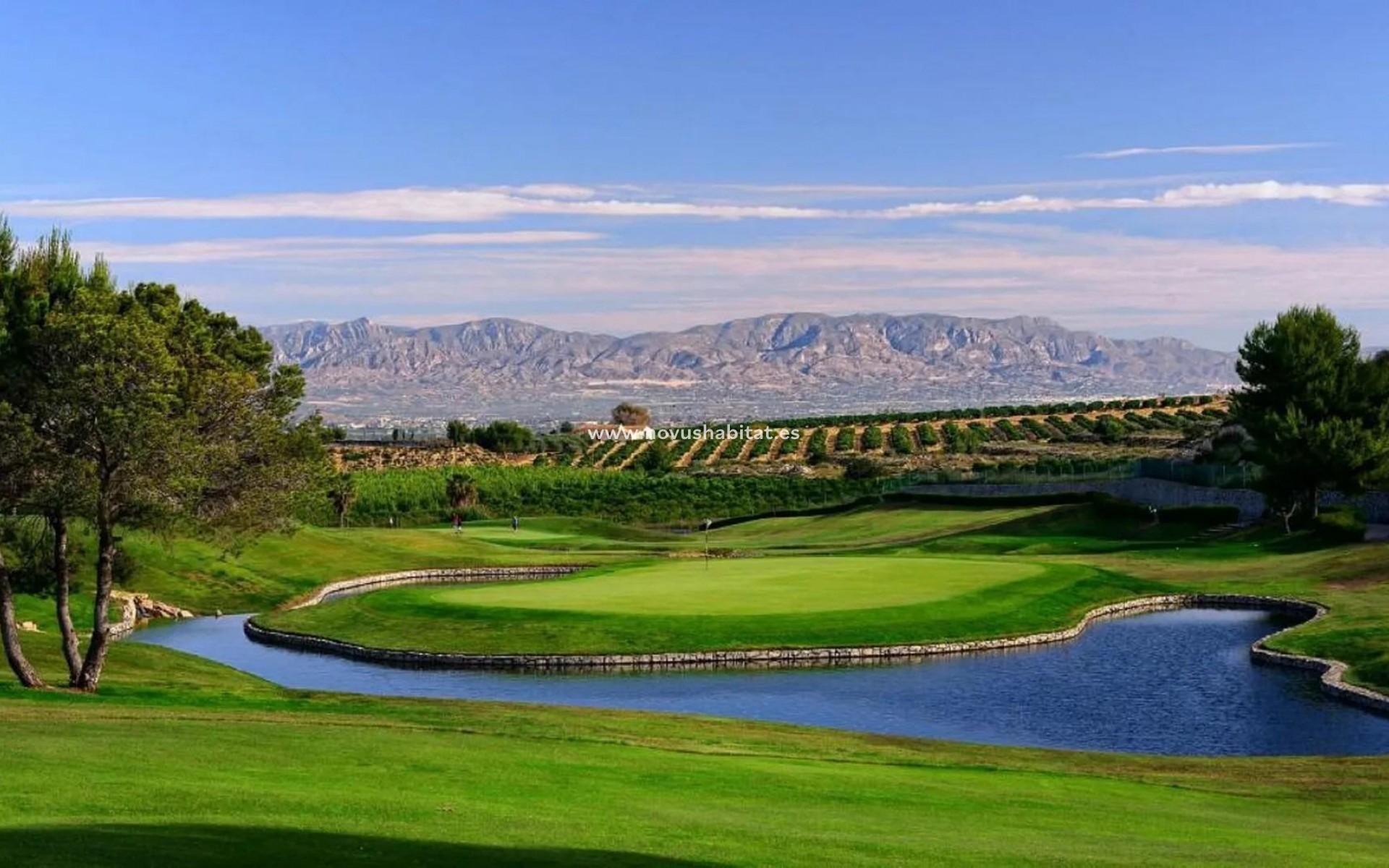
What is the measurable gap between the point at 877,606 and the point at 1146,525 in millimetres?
39923

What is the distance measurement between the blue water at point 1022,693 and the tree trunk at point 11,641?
44.3ft

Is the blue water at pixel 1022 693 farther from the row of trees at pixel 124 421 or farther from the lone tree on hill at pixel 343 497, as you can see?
the lone tree on hill at pixel 343 497

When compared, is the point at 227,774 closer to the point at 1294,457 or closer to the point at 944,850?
the point at 944,850

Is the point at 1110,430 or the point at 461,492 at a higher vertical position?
→ the point at 1110,430

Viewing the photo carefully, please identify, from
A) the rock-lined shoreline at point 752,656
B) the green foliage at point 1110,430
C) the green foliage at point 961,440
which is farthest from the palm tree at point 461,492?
the green foliage at point 1110,430

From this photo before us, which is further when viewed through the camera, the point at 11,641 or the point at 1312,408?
the point at 1312,408

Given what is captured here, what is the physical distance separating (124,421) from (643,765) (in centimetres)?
1551

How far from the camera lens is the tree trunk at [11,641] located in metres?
35.6

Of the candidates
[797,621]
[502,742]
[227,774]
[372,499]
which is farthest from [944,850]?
[372,499]

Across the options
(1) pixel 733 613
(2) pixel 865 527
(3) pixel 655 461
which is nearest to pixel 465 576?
(2) pixel 865 527

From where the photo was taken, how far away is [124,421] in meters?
33.7

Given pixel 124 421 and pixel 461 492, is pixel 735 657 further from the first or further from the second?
pixel 461 492

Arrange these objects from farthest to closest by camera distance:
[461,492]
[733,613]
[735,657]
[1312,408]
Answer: [461,492]
[1312,408]
[733,613]
[735,657]

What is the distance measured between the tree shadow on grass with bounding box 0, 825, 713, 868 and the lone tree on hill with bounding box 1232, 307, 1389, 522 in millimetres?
70548
